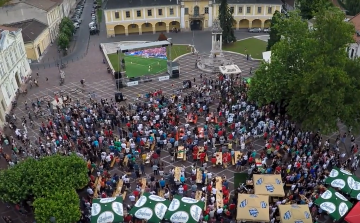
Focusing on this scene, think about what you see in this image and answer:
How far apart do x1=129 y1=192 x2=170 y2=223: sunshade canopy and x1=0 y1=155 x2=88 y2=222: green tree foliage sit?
3.77m

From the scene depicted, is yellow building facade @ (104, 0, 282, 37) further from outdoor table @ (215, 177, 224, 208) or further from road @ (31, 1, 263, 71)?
outdoor table @ (215, 177, 224, 208)

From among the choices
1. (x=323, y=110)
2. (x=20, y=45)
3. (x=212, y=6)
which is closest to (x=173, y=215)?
(x=323, y=110)

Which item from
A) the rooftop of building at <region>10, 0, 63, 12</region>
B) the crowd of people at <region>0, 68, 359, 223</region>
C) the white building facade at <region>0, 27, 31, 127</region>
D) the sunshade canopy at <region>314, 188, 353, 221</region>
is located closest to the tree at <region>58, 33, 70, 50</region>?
the white building facade at <region>0, 27, 31, 127</region>

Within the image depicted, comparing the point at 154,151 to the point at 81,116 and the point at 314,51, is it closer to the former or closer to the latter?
the point at 81,116

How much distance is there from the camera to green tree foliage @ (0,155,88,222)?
70.4 feet

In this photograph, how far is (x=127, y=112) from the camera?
3809cm

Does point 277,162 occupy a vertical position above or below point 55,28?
below

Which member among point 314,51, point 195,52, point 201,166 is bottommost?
point 201,166

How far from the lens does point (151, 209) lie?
21.9m

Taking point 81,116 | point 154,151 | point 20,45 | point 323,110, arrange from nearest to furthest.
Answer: point 323,110, point 154,151, point 81,116, point 20,45

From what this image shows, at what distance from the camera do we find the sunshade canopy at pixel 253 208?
71.8 ft

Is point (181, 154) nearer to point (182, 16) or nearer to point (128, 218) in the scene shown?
point (128, 218)

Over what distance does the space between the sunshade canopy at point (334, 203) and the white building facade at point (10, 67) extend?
31260 millimetres

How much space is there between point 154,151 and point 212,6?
43452 mm
